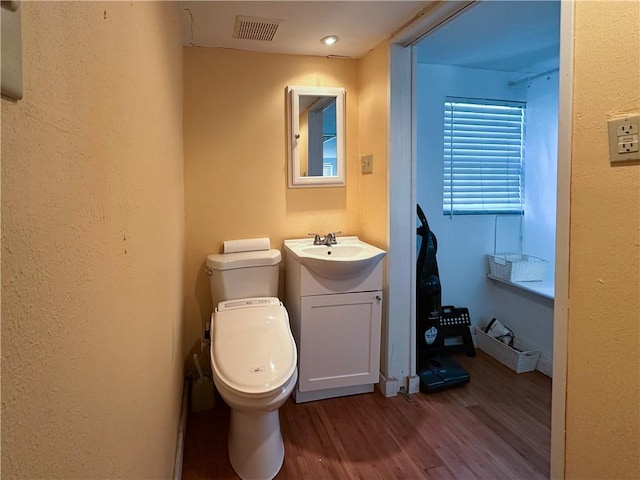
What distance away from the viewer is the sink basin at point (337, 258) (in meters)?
2.24

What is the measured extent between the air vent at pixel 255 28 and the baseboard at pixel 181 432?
1964 mm

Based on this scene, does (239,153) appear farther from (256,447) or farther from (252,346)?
(256,447)

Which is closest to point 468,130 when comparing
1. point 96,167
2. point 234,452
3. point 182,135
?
point 182,135

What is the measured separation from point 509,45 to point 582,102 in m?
1.76

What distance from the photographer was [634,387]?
102 cm

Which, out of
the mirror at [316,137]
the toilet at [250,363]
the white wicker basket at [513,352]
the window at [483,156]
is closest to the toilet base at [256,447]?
the toilet at [250,363]

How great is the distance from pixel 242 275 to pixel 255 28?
1321 mm

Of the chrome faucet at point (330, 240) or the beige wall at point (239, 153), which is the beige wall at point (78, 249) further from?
the chrome faucet at point (330, 240)

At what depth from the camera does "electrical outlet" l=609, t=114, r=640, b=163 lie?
0.98m

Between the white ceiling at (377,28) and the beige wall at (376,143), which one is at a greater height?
the white ceiling at (377,28)

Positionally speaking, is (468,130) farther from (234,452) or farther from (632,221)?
(234,452)

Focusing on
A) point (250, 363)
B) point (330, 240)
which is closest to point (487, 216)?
point (330, 240)

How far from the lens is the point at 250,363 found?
5.98 feet

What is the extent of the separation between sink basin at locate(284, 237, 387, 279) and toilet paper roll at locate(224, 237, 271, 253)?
0.43 feet
